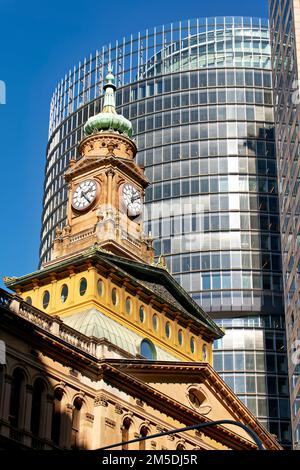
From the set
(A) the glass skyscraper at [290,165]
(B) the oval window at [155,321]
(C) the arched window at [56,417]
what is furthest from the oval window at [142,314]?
(A) the glass skyscraper at [290,165]

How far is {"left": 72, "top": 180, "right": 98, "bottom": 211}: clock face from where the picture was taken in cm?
6894

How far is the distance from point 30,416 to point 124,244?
65.3 feet

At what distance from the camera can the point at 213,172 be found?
407 feet

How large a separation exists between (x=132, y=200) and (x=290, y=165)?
25.3 metres

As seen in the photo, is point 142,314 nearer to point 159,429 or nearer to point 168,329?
point 168,329

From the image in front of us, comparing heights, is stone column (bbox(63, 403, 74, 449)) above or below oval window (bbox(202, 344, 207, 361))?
below

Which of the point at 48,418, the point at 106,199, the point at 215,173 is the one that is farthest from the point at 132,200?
the point at 215,173

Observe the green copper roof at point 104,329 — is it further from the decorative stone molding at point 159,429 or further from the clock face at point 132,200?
the clock face at point 132,200

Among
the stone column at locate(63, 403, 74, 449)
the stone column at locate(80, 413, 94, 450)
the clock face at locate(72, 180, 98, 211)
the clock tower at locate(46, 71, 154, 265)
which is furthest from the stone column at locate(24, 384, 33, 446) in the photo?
the clock face at locate(72, 180, 98, 211)

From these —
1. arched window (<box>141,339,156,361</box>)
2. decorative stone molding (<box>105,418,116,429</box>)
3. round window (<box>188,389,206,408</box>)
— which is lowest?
decorative stone molding (<box>105,418,116,429</box>)

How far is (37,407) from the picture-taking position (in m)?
49.5

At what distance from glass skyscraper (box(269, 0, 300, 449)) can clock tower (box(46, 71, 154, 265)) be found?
19385mm

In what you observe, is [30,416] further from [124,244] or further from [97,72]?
[97,72]

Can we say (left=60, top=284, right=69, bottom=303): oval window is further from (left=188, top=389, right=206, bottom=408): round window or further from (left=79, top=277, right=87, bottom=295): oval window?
(left=188, top=389, right=206, bottom=408): round window
